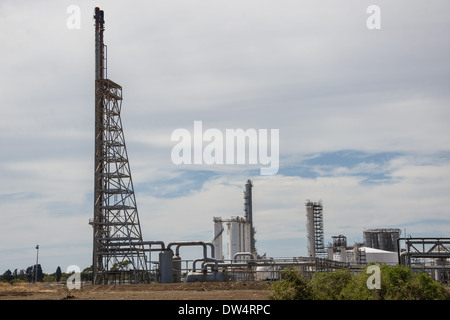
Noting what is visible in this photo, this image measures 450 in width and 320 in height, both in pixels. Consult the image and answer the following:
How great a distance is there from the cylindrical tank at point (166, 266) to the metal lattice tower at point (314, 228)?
1687 inches

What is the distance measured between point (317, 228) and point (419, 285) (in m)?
67.9

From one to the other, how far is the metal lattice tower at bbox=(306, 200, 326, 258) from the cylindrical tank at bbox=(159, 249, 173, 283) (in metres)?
42.8

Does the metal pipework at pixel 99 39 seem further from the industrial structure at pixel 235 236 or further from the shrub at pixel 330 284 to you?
the shrub at pixel 330 284

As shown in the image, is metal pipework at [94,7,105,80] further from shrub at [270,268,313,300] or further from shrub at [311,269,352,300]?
shrub at [270,268,313,300]

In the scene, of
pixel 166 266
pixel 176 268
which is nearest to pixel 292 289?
pixel 166 266

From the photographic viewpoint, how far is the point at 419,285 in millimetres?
18625

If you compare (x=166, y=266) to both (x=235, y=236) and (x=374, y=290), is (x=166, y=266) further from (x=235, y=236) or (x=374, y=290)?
(x=235, y=236)

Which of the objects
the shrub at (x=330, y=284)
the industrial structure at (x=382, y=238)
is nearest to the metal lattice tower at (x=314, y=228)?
the industrial structure at (x=382, y=238)

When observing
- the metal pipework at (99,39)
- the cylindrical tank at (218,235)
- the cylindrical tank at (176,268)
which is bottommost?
the cylindrical tank at (176,268)

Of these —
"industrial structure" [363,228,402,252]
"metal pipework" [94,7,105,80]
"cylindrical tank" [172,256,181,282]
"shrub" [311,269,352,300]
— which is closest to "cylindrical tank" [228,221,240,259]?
"industrial structure" [363,228,402,252]

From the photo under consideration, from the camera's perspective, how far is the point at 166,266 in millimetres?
44000

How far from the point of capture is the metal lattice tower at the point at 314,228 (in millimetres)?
83375
